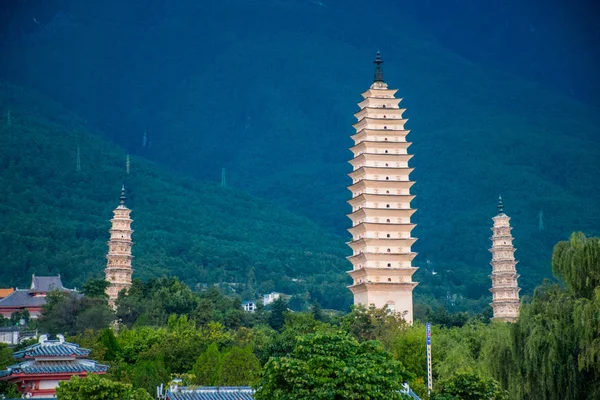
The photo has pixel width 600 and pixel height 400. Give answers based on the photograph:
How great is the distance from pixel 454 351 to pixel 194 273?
Answer: 94.4 m

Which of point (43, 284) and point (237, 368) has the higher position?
point (43, 284)

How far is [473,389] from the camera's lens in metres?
33.4

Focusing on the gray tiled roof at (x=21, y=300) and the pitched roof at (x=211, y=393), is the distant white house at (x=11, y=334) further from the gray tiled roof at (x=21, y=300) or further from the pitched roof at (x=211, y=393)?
the pitched roof at (x=211, y=393)

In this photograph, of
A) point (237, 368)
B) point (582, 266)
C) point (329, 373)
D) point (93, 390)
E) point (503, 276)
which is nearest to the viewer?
point (329, 373)

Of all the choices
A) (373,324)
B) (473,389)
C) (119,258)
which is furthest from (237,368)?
(119,258)

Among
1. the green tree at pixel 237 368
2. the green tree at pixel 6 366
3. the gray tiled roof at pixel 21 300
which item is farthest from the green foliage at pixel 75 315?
the green tree at pixel 237 368

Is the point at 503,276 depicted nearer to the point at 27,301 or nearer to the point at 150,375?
the point at 150,375

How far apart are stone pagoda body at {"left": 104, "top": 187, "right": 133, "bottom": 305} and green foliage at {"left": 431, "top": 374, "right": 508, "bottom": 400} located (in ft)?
198

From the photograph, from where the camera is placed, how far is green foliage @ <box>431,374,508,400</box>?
33312 millimetres

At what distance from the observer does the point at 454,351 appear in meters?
50.8

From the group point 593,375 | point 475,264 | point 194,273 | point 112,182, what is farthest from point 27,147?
point 593,375

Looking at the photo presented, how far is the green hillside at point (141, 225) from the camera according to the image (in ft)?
459

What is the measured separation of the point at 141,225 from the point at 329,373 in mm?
129902

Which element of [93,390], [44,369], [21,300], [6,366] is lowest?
[93,390]
